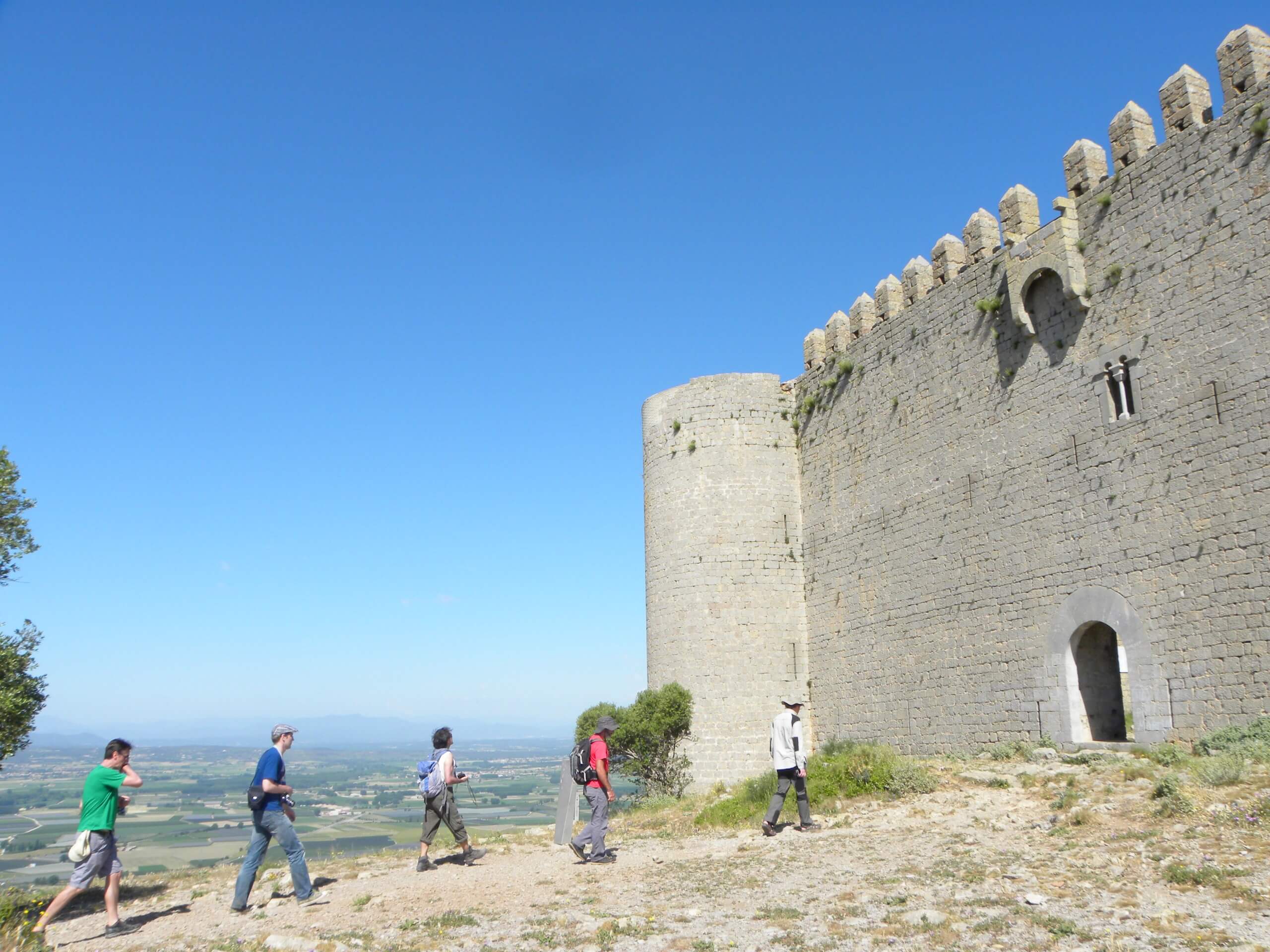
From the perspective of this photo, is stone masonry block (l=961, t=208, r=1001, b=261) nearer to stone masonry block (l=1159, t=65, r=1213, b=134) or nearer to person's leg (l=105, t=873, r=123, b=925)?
stone masonry block (l=1159, t=65, r=1213, b=134)

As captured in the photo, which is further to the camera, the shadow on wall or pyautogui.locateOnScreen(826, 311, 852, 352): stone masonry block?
pyautogui.locateOnScreen(826, 311, 852, 352): stone masonry block

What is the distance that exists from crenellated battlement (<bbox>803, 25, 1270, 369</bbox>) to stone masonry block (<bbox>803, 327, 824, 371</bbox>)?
1.70m

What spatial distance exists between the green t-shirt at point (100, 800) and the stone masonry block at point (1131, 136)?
14.0 m

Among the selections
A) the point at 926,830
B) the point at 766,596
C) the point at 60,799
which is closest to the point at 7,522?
the point at 926,830

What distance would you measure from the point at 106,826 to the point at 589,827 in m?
4.70

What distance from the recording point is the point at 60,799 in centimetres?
3244

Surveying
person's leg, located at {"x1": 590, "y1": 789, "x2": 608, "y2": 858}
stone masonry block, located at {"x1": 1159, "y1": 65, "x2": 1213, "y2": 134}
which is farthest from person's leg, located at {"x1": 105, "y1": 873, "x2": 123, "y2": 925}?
stone masonry block, located at {"x1": 1159, "y1": 65, "x2": 1213, "y2": 134}

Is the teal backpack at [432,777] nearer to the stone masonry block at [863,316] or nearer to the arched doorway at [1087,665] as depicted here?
the arched doorway at [1087,665]

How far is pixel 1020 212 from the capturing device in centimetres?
1480

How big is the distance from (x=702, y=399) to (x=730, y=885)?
13422 mm

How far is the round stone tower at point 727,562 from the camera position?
18.7m

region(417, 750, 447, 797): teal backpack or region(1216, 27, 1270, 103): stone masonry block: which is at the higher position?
region(1216, 27, 1270, 103): stone masonry block

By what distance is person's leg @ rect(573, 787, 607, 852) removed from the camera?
10133mm

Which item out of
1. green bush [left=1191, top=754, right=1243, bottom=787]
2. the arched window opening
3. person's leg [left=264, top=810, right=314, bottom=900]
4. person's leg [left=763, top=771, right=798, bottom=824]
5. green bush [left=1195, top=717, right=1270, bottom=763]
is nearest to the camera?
person's leg [left=264, top=810, right=314, bottom=900]
